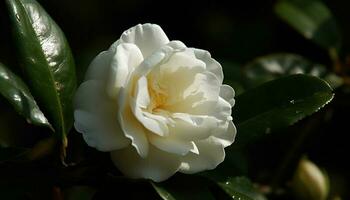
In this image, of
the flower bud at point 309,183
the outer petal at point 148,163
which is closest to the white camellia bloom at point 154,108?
the outer petal at point 148,163

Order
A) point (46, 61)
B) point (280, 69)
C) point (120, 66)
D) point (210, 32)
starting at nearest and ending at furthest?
point (120, 66) < point (46, 61) < point (280, 69) < point (210, 32)

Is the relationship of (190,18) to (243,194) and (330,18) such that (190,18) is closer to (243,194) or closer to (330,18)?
(330,18)

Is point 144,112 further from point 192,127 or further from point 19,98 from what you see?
point 19,98

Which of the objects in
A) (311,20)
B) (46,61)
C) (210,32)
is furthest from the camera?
(210,32)

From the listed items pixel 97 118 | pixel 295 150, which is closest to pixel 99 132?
pixel 97 118

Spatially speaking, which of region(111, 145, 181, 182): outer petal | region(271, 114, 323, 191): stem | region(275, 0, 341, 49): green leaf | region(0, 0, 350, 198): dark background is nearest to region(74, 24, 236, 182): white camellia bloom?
region(111, 145, 181, 182): outer petal

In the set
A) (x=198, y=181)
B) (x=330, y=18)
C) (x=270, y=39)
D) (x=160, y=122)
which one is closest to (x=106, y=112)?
(x=160, y=122)

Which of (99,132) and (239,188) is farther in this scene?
(239,188)
